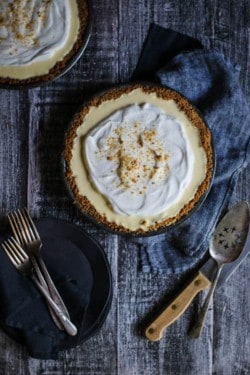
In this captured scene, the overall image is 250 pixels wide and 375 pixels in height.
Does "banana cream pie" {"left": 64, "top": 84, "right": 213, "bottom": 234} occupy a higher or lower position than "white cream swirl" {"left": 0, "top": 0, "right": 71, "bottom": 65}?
lower

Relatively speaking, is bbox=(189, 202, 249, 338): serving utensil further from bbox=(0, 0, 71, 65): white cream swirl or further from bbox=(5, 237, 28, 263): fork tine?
bbox=(0, 0, 71, 65): white cream swirl

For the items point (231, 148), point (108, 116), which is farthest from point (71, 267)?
point (231, 148)

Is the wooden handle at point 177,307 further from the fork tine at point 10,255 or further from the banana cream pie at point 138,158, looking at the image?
the fork tine at point 10,255

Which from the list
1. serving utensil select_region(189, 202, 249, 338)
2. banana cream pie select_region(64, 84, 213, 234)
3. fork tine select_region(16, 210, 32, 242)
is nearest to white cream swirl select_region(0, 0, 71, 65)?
banana cream pie select_region(64, 84, 213, 234)

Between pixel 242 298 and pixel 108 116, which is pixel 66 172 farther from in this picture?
pixel 242 298

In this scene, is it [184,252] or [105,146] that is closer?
[105,146]
